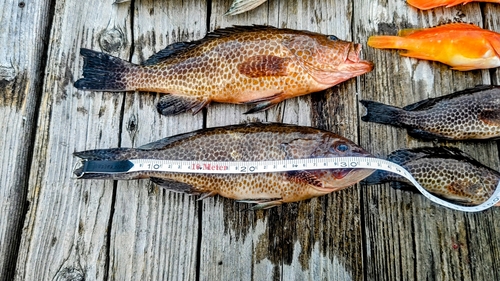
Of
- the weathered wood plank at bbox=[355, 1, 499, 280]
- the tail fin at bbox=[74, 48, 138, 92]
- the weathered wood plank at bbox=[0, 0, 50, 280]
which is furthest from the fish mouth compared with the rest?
the weathered wood plank at bbox=[0, 0, 50, 280]

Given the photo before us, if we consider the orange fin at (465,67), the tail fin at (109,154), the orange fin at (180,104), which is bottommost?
the tail fin at (109,154)

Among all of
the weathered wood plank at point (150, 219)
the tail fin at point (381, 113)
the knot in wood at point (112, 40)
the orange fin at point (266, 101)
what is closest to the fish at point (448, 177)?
the tail fin at point (381, 113)

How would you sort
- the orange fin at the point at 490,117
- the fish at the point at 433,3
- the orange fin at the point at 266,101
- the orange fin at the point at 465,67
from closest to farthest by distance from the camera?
1. the orange fin at the point at 490,117
2. the orange fin at the point at 266,101
3. the orange fin at the point at 465,67
4. the fish at the point at 433,3

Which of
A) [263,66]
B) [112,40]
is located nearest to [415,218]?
[263,66]

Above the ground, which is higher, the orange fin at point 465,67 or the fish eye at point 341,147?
the orange fin at point 465,67

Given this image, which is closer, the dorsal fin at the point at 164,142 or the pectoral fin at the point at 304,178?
the pectoral fin at the point at 304,178

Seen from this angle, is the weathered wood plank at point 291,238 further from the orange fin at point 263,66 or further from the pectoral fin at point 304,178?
the orange fin at point 263,66

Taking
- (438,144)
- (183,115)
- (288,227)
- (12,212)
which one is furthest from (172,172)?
(438,144)

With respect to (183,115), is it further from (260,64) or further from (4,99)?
(4,99)
